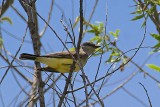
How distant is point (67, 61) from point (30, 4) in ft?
5.32

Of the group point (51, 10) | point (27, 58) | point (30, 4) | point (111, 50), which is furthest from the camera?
point (51, 10)

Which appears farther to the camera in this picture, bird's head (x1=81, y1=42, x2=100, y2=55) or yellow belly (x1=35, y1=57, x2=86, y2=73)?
bird's head (x1=81, y1=42, x2=100, y2=55)

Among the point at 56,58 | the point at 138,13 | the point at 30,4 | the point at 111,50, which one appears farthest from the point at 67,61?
the point at 30,4

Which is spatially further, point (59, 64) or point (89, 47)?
point (89, 47)

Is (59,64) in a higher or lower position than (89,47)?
lower

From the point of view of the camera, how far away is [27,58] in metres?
3.83

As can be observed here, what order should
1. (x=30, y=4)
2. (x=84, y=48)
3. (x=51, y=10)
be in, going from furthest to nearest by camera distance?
(x=84, y=48) → (x=51, y=10) → (x=30, y=4)

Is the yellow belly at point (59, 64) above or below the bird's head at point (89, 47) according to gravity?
below

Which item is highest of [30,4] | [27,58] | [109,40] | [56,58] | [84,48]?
[84,48]

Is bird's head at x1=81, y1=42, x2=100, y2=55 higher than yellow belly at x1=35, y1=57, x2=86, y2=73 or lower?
higher

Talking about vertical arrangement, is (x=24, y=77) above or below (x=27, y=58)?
above

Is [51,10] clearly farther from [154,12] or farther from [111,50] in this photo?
[154,12]

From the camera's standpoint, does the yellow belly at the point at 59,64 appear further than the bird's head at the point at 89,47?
No

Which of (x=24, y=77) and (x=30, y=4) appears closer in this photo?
(x=30, y=4)
